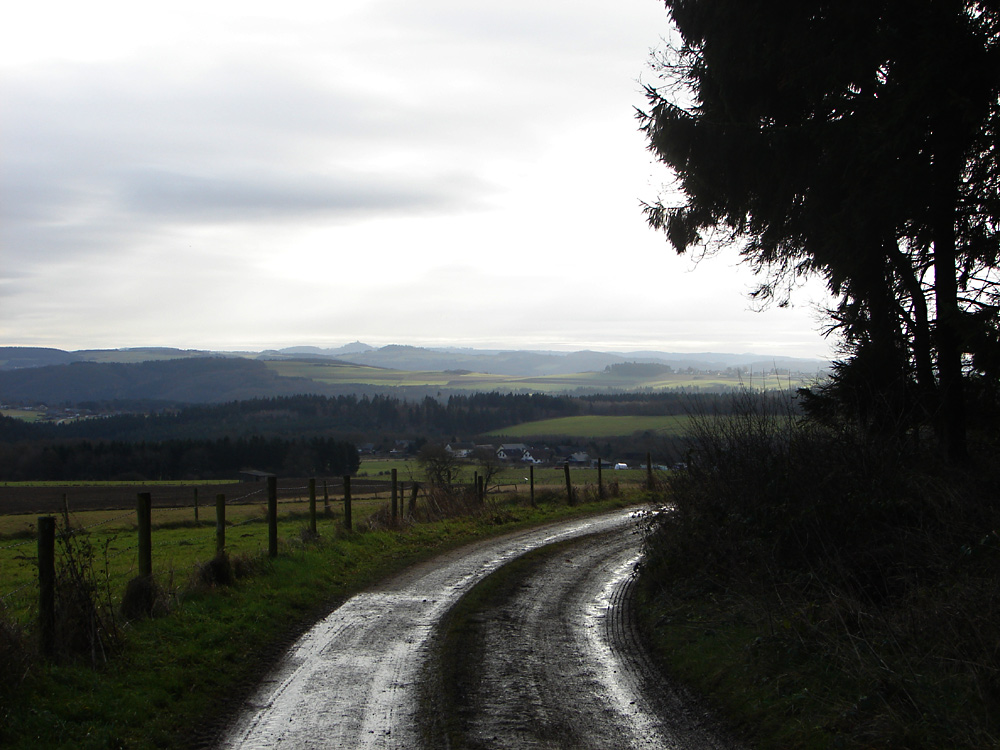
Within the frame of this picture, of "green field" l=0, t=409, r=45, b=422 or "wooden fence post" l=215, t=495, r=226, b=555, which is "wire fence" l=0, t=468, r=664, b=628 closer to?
"wooden fence post" l=215, t=495, r=226, b=555

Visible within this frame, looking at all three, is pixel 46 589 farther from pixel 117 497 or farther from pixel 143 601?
pixel 117 497

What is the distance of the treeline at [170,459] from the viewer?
91.6 m

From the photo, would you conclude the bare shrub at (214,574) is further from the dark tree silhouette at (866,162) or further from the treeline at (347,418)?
the treeline at (347,418)

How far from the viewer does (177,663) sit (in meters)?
7.41

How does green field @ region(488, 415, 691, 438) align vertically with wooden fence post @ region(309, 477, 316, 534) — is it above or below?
below

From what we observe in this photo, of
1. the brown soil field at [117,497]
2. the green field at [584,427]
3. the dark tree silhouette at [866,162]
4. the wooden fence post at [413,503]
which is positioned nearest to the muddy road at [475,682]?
the dark tree silhouette at [866,162]

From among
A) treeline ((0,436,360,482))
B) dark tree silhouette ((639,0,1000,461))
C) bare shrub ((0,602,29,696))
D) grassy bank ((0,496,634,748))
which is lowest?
treeline ((0,436,360,482))

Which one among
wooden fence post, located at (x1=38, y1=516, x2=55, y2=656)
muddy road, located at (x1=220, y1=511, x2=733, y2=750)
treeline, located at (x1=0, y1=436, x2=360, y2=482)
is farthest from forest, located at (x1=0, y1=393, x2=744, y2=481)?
wooden fence post, located at (x1=38, y1=516, x2=55, y2=656)

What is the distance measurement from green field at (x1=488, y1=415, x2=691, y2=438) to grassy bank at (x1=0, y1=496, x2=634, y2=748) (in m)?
70.8

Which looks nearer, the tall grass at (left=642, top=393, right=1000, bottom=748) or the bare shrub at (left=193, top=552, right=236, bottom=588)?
the tall grass at (left=642, top=393, right=1000, bottom=748)

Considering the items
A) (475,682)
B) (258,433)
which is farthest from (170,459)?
(475,682)

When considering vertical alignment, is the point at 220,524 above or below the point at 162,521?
above

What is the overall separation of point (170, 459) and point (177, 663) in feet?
327

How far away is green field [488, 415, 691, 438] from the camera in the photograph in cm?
9037
